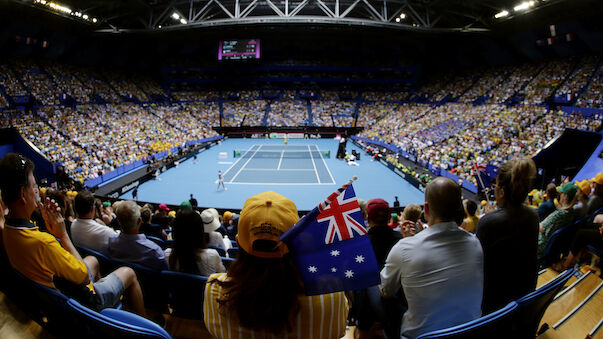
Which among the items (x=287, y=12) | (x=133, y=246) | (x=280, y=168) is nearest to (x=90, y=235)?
(x=133, y=246)

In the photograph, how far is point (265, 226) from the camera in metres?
1.86

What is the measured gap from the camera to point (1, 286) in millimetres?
3230

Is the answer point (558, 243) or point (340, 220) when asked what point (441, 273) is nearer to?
point (340, 220)

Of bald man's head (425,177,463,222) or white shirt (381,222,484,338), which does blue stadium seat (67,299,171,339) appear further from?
bald man's head (425,177,463,222)

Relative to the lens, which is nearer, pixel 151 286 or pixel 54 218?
pixel 54 218

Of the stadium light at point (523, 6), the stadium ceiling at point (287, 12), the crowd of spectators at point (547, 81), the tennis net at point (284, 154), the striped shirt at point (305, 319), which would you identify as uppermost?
the stadium ceiling at point (287, 12)

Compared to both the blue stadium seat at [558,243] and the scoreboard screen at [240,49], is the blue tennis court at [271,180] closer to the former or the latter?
the blue stadium seat at [558,243]

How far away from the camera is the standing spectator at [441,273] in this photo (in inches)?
86.7

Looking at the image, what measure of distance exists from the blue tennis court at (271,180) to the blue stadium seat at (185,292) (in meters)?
13.2

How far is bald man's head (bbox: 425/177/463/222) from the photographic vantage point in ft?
Result: 7.94

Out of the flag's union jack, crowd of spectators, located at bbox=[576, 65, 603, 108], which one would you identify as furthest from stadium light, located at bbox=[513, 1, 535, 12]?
the flag's union jack

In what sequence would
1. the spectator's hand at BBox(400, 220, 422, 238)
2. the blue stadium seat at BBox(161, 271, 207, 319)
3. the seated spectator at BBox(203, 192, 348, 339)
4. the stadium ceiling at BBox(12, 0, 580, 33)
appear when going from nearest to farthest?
the seated spectator at BBox(203, 192, 348, 339) < the blue stadium seat at BBox(161, 271, 207, 319) < the spectator's hand at BBox(400, 220, 422, 238) < the stadium ceiling at BBox(12, 0, 580, 33)

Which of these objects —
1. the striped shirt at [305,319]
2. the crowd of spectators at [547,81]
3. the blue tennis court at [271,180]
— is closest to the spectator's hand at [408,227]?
the striped shirt at [305,319]

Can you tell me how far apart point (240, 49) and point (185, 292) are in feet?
158
